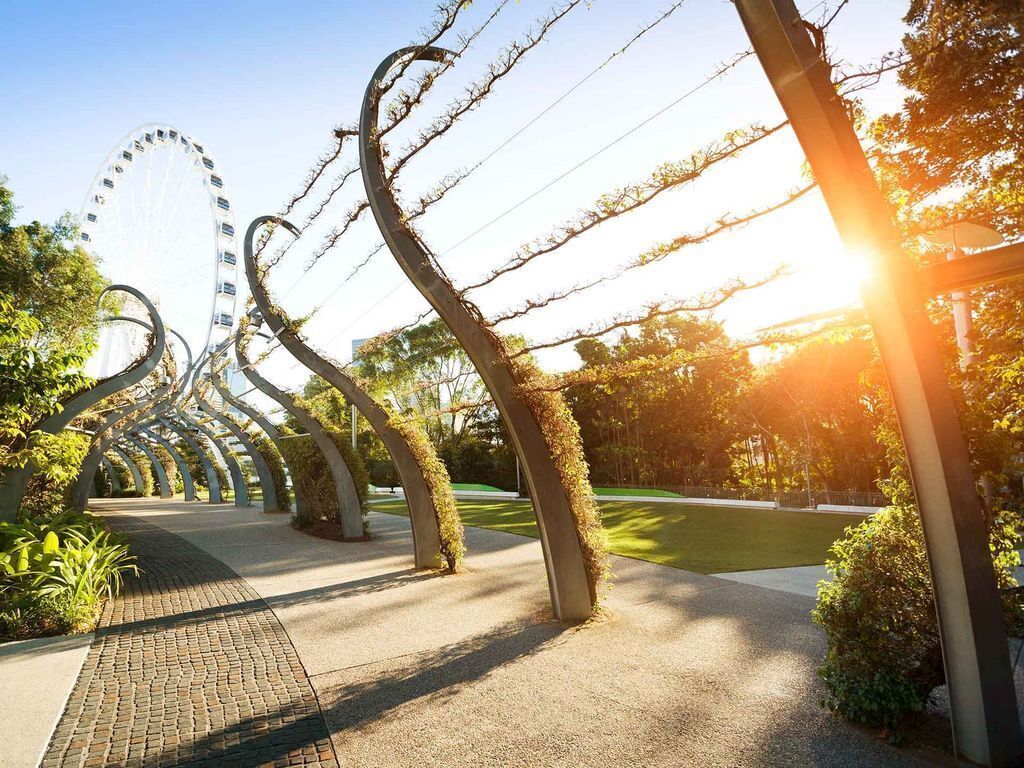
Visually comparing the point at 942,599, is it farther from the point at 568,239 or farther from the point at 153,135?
the point at 153,135

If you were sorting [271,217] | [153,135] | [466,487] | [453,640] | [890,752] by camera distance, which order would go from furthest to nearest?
[466,487] → [153,135] → [271,217] → [453,640] → [890,752]

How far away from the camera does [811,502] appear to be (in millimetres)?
18391

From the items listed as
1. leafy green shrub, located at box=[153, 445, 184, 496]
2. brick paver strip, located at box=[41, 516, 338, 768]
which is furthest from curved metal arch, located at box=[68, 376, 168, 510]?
leafy green shrub, located at box=[153, 445, 184, 496]

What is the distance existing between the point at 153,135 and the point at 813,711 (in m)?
28.0

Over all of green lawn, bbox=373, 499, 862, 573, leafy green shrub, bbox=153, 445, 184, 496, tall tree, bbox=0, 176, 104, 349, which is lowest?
green lawn, bbox=373, 499, 862, 573

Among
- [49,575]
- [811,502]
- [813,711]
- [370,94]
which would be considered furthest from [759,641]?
[811,502]

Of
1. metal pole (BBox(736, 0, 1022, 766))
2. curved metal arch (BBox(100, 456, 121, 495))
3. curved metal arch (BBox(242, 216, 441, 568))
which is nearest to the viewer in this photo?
metal pole (BBox(736, 0, 1022, 766))

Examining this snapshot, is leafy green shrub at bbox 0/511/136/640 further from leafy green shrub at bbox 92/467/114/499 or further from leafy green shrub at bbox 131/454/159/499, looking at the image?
leafy green shrub at bbox 92/467/114/499

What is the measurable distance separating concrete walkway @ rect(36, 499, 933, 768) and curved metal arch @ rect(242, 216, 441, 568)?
0.80 meters

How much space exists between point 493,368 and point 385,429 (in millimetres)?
4199

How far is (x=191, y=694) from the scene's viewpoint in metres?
4.59

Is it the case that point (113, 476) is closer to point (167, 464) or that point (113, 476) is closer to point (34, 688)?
point (167, 464)

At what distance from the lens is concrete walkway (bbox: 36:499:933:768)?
3.60 metres

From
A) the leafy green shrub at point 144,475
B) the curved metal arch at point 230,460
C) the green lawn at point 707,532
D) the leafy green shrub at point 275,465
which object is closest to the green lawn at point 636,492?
the green lawn at point 707,532
